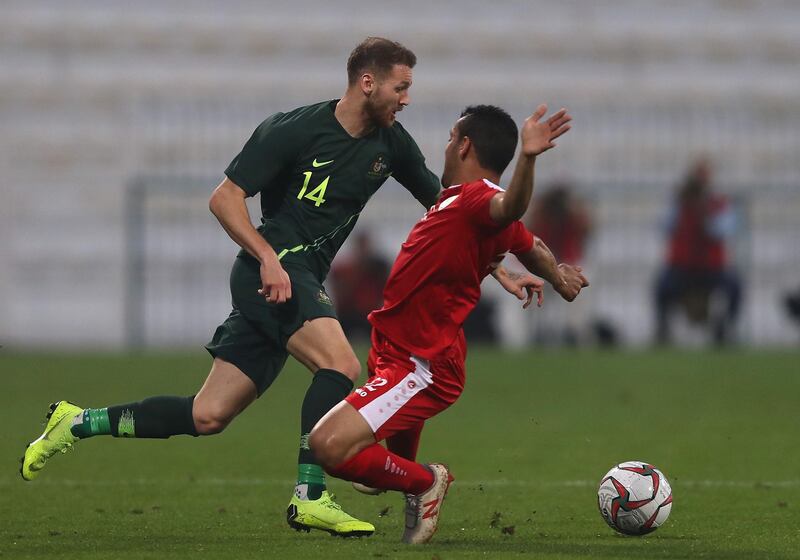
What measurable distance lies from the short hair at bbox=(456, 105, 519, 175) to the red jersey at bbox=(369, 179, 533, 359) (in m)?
0.15

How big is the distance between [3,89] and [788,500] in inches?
689

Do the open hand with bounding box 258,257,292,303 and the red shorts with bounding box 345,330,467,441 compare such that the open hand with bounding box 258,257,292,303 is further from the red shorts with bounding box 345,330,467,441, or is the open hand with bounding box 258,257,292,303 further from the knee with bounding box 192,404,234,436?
the knee with bounding box 192,404,234,436

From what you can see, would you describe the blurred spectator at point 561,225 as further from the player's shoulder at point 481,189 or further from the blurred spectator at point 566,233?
the player's shoulder at point 481,189

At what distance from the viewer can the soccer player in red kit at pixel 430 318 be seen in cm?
575

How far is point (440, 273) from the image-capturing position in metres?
5.89

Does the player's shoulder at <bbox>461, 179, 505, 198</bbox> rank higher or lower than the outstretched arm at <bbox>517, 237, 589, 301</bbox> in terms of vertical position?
higher

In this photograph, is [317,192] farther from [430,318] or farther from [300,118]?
[430,318]

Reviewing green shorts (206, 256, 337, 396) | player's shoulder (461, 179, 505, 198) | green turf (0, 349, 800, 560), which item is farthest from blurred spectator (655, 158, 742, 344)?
player's shoulder (461, 179, 505, 198)

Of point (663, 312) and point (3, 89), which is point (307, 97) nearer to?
point (3, 89)

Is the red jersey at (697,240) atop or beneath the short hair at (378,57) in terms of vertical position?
beneath

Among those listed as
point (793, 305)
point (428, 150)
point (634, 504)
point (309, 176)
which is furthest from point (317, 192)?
point (428, 150)

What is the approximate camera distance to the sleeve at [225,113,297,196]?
6348mm

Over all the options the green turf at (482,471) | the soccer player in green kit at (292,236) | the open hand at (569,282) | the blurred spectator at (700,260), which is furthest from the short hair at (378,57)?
the blurred spectator at (700,260)

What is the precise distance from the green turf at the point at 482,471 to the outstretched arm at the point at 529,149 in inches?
47.4
